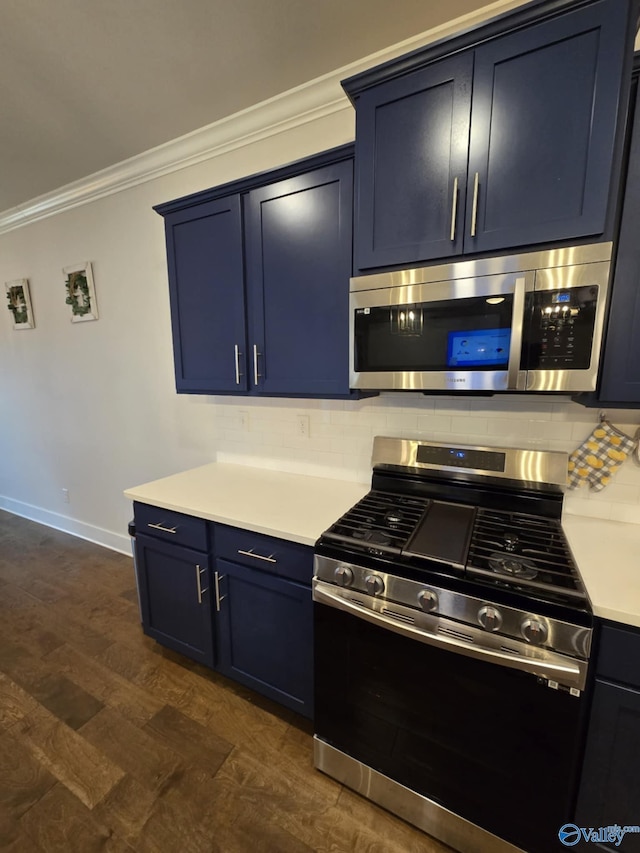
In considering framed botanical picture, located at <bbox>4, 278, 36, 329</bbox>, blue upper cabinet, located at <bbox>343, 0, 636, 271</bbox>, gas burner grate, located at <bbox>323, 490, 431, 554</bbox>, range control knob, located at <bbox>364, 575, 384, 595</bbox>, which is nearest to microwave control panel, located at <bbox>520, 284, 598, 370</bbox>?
blue upper cabinet, located at <bbox>343, 0, 636, 271</bbox>

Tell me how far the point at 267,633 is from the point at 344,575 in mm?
576

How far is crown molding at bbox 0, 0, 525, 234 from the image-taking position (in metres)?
1.53

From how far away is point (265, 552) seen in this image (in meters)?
1.47

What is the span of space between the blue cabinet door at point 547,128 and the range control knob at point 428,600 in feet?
3.60

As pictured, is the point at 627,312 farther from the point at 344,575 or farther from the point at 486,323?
the point at 344,575

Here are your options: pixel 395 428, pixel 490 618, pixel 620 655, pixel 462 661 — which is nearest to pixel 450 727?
→ pixel 462 661

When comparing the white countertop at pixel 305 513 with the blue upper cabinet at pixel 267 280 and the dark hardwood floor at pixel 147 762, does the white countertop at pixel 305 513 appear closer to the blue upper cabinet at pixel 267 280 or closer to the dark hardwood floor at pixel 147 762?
the blue upper cabinet at pixel 267 280

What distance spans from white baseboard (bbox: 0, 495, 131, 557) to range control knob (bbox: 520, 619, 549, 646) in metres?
2.99

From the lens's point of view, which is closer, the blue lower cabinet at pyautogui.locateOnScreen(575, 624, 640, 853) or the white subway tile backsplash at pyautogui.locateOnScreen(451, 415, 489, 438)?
the blue lower cabinet at pyautogui.locateOnScreen(575, 624, 640, 853)

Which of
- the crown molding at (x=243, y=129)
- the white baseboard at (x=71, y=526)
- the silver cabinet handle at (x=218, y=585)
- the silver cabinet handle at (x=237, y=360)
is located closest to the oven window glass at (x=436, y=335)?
the silver cabinet handle at (x=237, y=360)

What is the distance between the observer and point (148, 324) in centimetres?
257

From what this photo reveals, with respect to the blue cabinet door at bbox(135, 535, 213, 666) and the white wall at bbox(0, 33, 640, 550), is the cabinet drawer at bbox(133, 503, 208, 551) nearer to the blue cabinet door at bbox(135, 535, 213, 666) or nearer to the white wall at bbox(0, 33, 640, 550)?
the blue cabinet door at bbox(135, 535, 213, 666)

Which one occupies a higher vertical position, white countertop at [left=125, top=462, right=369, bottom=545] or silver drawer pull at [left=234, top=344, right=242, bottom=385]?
silver drawer pull at [left=234, top=344, right=242, bottom=385]

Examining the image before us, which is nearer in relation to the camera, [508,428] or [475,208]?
[475,208]
